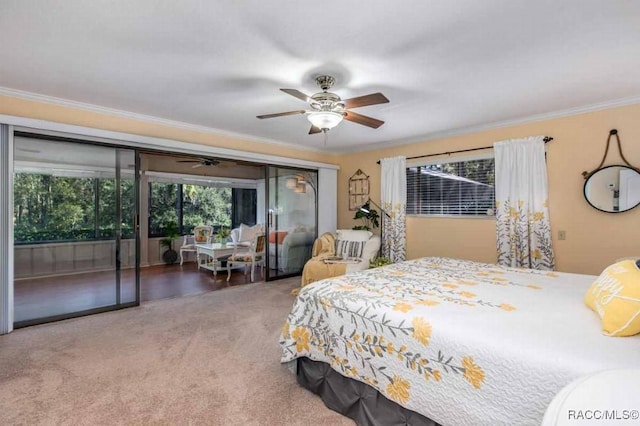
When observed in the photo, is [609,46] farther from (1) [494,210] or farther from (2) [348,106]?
(1) [494,210]

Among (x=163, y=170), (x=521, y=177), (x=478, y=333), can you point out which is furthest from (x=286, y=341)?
(x=163, y=170)

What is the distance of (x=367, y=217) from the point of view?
17.7 ft

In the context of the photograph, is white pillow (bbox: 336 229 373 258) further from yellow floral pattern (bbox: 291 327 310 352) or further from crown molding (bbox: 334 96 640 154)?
yellow floral pattern (bbox: 291 327 310 352)

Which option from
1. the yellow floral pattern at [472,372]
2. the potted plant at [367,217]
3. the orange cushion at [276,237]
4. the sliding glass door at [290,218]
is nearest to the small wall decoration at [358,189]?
the potted plant at [367,217]

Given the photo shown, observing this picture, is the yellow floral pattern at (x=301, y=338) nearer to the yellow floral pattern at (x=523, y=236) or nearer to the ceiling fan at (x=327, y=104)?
the ceiling fan at (x=327, y=104)

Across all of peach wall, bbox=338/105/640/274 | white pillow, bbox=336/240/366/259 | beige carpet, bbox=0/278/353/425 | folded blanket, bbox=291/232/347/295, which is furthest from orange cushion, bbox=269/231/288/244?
peach wall, bbox=338/105/640/274

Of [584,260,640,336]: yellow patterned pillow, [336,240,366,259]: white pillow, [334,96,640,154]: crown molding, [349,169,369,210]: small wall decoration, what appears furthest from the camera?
[349,169,369,210]: small wall decoration

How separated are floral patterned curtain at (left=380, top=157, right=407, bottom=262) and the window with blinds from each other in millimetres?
134

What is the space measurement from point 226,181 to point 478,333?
7262 mm

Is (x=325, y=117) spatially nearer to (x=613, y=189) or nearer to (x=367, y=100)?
(x=367, y=100)

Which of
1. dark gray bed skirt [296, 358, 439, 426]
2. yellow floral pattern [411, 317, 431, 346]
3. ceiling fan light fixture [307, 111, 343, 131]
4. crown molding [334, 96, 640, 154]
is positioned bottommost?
dark gray bed skirt [296, 358, 439, 426]

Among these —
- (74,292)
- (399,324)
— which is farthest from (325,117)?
(74,292)

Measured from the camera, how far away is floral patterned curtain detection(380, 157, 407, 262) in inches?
195

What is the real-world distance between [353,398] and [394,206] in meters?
3.61
